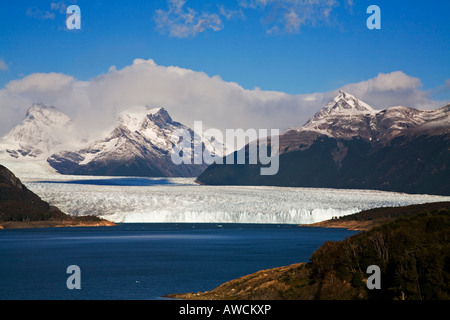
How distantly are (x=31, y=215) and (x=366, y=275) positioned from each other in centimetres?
13078

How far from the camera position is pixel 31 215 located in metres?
161

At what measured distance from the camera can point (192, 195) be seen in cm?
17262

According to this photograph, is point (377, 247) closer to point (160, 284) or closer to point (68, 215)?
point (160, 284)

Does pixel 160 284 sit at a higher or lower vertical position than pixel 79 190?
lower

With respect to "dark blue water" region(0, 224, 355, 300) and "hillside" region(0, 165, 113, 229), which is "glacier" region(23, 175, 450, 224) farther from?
"dark blue water" region(0, 224, 355, 300)

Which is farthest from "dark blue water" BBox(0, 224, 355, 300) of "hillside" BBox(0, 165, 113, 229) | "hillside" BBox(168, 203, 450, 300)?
"hillside" BBox(0, 165, 113, 229)

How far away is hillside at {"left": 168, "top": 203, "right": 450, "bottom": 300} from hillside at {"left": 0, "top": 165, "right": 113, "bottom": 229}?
4609 inches

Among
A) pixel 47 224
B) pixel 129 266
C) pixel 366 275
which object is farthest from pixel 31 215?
pixel 366 275

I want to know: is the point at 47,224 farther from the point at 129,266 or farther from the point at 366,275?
the point at 366,275

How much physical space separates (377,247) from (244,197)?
125867 mm

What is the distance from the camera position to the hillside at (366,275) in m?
39.3

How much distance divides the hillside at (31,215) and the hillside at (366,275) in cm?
11706
